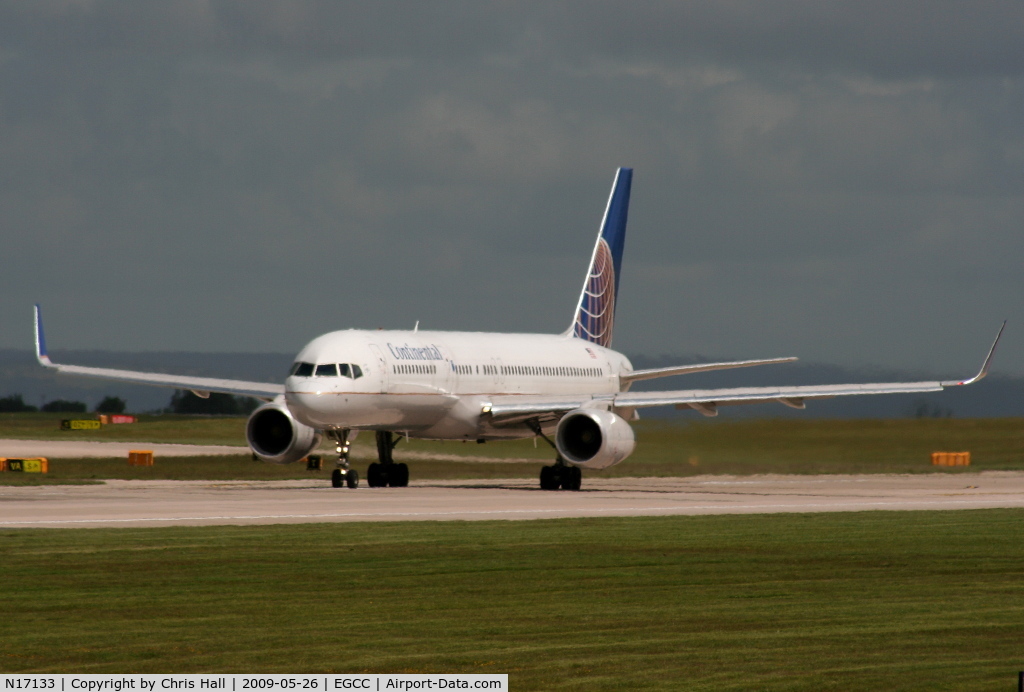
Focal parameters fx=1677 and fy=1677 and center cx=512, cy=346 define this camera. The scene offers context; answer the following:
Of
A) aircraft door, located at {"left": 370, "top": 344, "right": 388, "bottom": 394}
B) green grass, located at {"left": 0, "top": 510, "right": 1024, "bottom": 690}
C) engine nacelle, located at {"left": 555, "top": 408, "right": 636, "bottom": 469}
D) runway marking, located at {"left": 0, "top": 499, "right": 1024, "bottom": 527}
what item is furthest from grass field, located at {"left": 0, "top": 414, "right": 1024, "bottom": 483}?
green grass, located at {"left": 0, "top": 510, "right": 1024, "bottom": 690}

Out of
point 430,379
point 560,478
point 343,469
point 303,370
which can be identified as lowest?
point 343,469

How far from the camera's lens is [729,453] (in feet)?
167

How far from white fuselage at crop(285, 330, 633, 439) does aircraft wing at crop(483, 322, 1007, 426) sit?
977 mm

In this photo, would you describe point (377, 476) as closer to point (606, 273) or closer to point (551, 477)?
point (551, 477)

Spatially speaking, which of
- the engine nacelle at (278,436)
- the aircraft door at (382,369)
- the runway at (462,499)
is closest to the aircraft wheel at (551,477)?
the runway at (462,499)

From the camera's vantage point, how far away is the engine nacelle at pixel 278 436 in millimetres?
43562

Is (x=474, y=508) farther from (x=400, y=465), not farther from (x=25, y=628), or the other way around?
(x=25, y=628)

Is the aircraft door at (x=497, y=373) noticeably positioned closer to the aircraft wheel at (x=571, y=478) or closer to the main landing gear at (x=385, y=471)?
the main landing gear at (x=385, y=471)

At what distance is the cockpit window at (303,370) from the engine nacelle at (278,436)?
8.45ft

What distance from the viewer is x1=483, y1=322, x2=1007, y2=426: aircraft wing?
144ft

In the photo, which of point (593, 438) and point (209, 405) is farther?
point (209, 405)

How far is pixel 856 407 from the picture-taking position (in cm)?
6266

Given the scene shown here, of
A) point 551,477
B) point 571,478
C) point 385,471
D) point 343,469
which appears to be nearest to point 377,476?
point 385,471

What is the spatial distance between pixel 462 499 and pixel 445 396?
A: 721 centimetres
